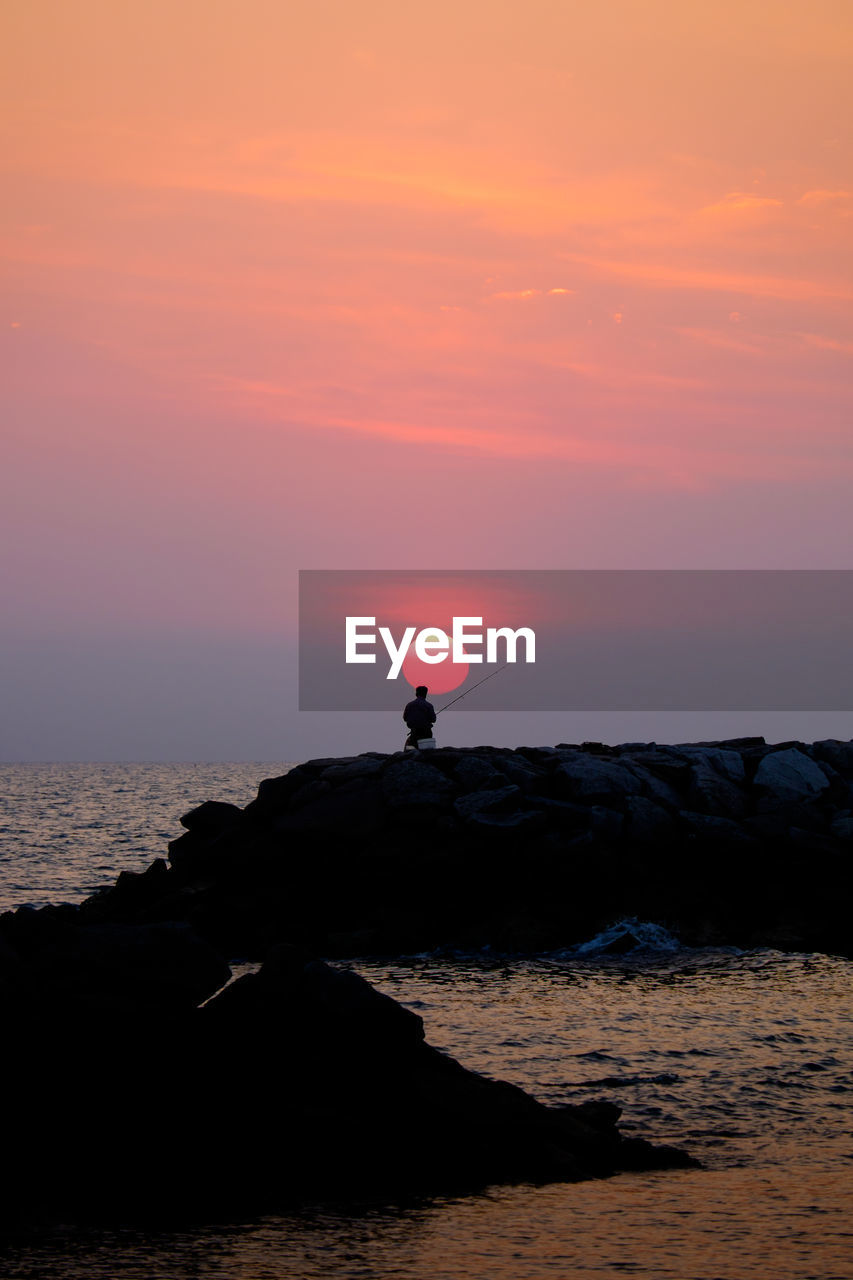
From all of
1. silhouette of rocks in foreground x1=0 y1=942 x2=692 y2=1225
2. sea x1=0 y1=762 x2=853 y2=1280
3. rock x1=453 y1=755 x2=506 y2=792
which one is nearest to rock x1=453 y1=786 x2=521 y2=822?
rock x1=453 y1=755 x2=506 y2=792

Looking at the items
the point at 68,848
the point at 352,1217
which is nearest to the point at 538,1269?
the point at 352,1217

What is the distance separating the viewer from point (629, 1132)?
12797 millimetres

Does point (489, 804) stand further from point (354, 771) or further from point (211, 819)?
point (211, 819)

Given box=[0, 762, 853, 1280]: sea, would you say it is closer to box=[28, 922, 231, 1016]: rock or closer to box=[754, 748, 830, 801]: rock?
box=[28, 922, 231, 1016]: rock

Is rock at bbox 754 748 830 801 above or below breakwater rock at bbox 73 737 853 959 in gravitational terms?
above

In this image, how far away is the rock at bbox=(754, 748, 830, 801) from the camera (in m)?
27.5

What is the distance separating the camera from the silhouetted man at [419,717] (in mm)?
27859

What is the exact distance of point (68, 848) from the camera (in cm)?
5231

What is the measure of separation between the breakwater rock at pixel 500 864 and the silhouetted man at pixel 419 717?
1.04m

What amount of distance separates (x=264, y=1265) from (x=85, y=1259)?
4.23 feet

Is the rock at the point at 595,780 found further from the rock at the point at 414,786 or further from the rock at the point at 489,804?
the rock at the point at 414,786

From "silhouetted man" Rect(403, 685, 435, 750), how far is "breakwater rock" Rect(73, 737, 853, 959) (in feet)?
3.41

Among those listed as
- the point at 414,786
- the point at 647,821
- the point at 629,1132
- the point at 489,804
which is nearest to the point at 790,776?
the point at 647,821

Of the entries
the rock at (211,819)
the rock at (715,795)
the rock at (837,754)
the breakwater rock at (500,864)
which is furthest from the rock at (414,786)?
the rock at (837,754)
